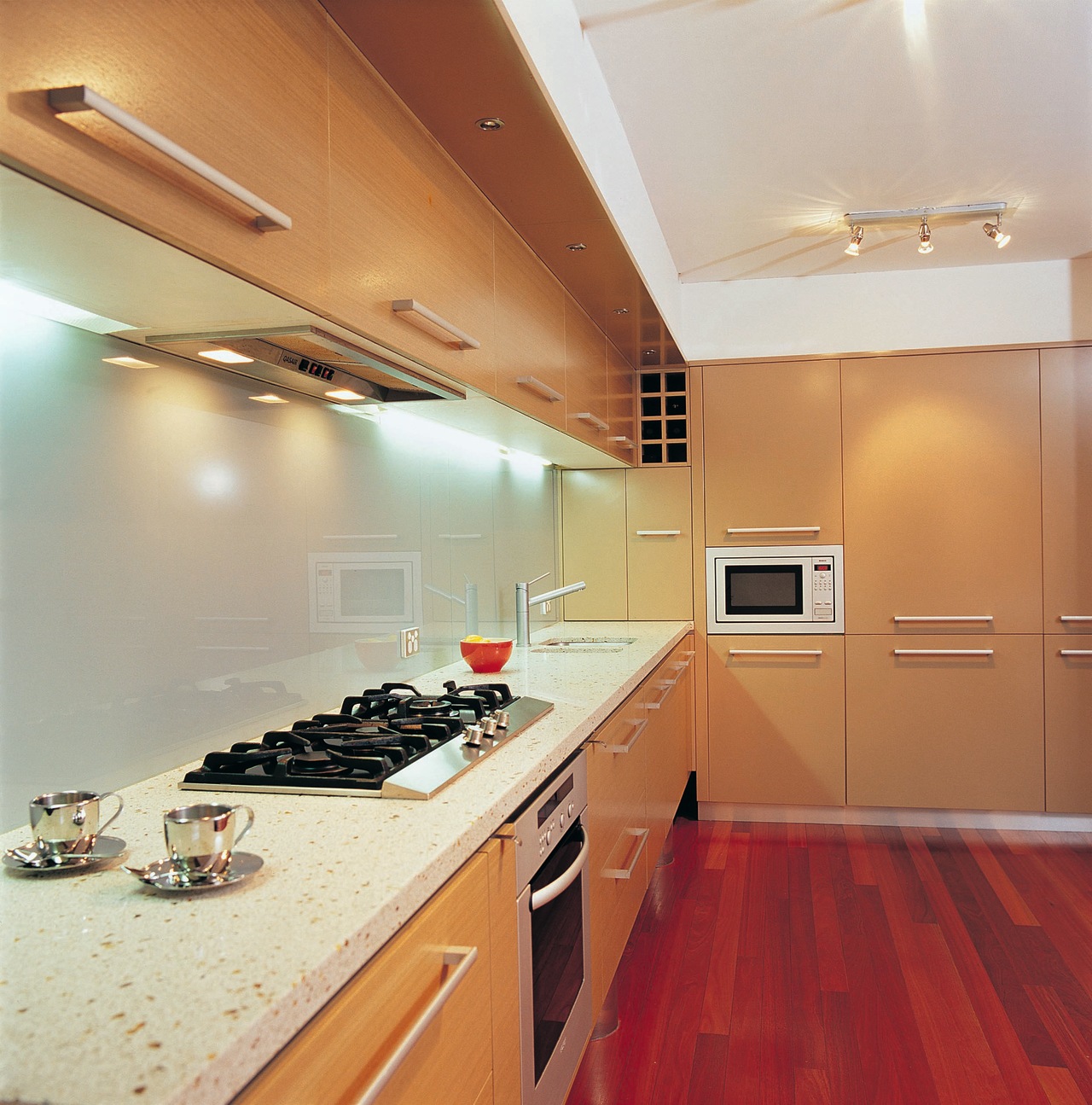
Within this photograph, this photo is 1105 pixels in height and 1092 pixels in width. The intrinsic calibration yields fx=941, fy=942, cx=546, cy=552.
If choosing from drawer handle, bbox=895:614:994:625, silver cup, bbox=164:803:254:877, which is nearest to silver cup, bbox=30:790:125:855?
silver cup, bbox=164:803:254:877

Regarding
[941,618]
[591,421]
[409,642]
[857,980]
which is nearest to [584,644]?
[591,421]

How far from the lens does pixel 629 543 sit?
444 centimetres

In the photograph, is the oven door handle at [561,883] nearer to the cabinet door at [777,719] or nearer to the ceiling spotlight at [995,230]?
the cabinet door at [777,719]

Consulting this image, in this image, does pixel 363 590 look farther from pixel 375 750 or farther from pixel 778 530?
pixel 778 530

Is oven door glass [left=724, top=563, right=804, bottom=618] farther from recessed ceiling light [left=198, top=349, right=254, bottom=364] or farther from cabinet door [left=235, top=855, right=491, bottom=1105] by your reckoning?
cabinet door [left=235, top=855, right=491, bottom=1105]

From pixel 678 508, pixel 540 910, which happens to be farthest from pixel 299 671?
pixel 678 508

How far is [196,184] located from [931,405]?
3800mm

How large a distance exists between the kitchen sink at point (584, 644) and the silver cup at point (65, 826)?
2.24m

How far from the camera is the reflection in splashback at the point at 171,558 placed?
1312 millimetres

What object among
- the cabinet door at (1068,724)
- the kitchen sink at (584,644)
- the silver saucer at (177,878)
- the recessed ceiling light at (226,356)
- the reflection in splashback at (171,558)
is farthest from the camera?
the cabinet door at (1068,724)

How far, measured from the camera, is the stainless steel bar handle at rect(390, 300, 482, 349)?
158 centimetres

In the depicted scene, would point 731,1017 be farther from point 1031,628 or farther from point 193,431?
point 1031,628

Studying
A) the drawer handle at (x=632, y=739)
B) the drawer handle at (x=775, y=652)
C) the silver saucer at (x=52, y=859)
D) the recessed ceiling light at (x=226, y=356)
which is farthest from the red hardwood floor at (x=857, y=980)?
the recessed ceiling light at (x=226, y=356)

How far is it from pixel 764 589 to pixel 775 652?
0.29 meters
